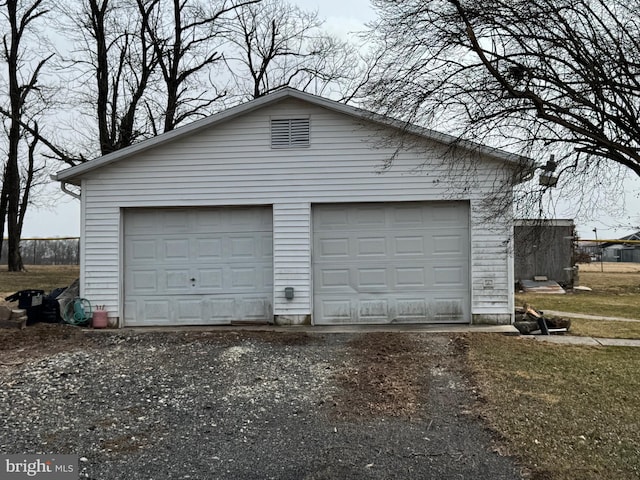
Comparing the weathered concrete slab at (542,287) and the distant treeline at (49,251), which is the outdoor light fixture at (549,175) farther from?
the distant treeline at (49,251)

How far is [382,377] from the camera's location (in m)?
6.48

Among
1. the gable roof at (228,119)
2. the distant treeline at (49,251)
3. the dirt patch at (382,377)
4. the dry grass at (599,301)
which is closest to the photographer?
the dirt patch at (382,377)

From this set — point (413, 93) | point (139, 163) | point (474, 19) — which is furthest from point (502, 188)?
point (139, 163)

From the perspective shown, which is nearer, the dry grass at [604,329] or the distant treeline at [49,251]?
the dry grass at [604,329]

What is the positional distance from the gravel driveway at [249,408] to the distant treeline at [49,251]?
33.2m

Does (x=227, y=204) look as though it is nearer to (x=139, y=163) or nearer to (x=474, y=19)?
(x=139, y=163)

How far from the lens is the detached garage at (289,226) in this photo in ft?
31.9

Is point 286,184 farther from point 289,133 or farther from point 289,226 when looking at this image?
point 289,133

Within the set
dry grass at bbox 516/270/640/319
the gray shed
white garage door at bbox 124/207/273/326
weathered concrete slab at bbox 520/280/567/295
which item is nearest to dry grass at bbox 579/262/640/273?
dry grass at bbox 516/270/640/319

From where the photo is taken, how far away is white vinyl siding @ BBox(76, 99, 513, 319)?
9.66 meters

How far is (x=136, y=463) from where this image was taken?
404 centimetres

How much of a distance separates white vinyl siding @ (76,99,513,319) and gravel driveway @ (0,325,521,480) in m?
1.74

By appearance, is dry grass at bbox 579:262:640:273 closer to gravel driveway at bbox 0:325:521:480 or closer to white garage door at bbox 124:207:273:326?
white garage door at bbox 124:207:273:326

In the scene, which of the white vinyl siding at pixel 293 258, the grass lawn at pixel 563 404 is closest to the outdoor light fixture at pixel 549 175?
the grass lawn at pixel 563 404
